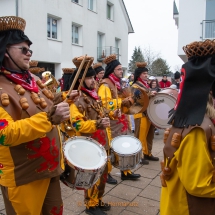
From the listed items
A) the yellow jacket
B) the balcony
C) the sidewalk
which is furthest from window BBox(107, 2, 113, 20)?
the yellow jacket

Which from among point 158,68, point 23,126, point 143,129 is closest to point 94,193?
point 23,126

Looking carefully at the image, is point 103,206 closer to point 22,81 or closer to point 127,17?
point 22,81

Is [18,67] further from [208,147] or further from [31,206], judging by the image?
[208,147]

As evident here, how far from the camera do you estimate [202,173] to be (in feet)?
5.23

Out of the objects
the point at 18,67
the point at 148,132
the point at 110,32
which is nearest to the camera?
the point at 18,67

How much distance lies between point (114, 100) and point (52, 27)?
13652 millimetres

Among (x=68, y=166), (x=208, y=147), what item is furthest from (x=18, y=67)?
(x=208, y=147)

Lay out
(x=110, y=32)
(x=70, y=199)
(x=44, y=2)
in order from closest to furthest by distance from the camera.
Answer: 1. (x=70, y=199)
2. (x=44, y=2)
3. (x=110, y=32)

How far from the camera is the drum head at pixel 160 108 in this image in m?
4.86

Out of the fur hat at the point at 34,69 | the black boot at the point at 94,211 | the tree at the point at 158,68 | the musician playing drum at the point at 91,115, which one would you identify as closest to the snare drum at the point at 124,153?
the musician playing drum at the point at 91,115

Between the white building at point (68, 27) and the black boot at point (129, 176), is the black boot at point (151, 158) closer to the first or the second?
the black boot at point (129, 176)

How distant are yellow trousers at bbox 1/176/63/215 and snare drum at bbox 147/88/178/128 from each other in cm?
307

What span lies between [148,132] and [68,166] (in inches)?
136

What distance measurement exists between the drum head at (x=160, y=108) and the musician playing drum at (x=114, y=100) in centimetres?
69
